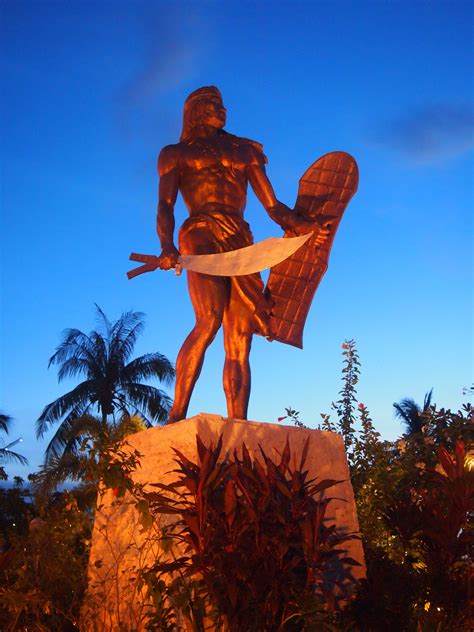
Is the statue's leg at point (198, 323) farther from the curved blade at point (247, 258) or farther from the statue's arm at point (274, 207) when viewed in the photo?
the statue's arm at point (274, 207)

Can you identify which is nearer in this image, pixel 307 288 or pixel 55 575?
pixel 55 575

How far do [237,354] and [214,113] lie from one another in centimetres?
181

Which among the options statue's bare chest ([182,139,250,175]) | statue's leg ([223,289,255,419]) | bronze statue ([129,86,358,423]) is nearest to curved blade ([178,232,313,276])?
bronze statue ([129,86,358,423])

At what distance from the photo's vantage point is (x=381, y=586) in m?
4.13

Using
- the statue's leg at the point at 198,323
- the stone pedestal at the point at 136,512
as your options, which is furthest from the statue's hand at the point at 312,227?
the stone pedestal at the point at 136,512

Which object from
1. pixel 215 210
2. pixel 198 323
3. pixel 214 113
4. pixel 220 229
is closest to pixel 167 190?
pixel 215 210

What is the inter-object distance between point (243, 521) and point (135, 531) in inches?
43.6

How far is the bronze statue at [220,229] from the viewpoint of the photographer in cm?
489

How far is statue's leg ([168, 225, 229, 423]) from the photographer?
15.7 ft

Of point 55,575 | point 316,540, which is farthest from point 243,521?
point 55,575

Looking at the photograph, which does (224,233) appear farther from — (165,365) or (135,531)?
(165,365)

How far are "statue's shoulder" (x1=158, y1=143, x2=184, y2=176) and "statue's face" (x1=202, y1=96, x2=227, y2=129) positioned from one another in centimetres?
33

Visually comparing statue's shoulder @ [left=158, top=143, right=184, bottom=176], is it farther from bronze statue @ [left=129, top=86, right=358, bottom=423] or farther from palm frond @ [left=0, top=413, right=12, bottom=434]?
palm frond @ [left=0, top=413, right=12, bottom=434]

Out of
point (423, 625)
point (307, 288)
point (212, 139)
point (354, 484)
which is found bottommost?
point (423, 625)
